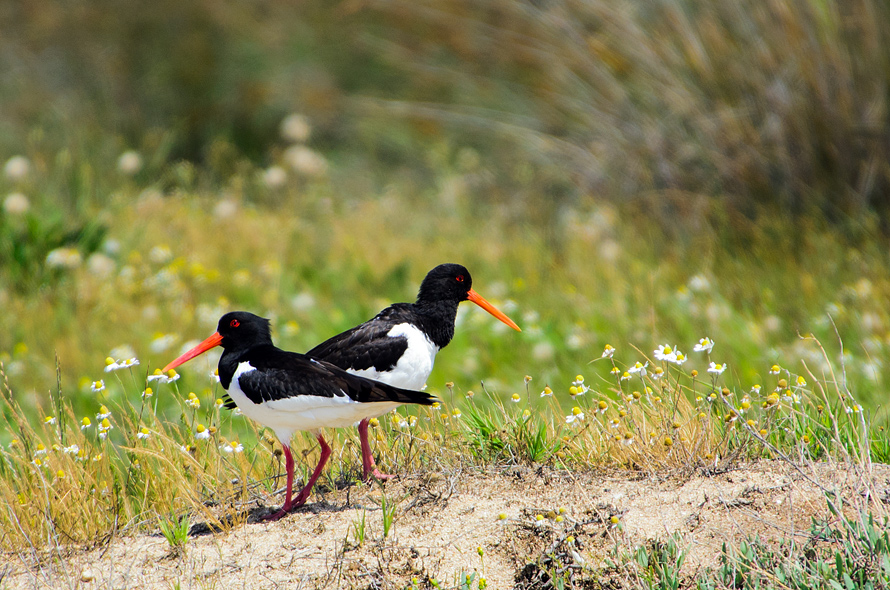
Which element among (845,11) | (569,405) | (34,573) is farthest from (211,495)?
(845,11)

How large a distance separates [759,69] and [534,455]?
509 cm

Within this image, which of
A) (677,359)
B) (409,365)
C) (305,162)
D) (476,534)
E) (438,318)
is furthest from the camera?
(305,162)

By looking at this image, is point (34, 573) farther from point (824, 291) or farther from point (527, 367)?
point (824, 291)

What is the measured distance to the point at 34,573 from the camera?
10.6 ft

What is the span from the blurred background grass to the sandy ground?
1.52m

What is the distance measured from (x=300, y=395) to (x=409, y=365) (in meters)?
0.71

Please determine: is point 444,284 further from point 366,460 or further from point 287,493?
point 287,493

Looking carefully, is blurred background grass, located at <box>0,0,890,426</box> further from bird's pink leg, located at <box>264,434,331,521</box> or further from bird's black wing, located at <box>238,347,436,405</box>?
bird's pink leg, located at <box>264,434,331,521</box>

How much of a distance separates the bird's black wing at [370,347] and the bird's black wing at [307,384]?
412 mm

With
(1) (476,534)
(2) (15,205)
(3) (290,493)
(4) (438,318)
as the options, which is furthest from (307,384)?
(2) (15,205)

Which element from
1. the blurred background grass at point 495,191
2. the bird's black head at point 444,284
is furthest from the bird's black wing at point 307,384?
the blurred background grass at point 495,191

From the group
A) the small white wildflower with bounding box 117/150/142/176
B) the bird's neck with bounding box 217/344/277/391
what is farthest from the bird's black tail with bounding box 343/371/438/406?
the small white wildflower with bounding box 117/150/142/176

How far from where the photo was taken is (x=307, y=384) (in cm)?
329

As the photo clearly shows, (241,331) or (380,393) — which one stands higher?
(241,331)
